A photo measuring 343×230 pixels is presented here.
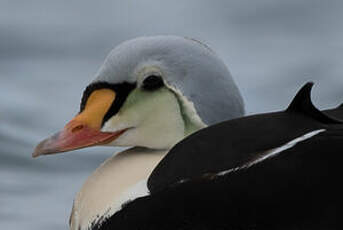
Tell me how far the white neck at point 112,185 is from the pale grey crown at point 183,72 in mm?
203

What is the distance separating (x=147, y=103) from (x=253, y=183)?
61cm

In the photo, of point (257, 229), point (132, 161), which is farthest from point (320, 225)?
point (132, 161)

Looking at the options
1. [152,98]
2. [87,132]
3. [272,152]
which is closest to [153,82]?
[152,98]

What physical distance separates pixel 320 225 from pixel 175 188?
40 centimetres

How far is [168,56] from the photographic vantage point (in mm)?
4273

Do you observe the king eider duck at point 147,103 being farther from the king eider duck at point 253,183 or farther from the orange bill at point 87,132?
the king eider duck at point 253,183

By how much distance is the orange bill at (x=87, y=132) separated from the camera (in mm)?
4289

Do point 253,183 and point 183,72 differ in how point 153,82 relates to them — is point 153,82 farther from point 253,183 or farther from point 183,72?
point 253,183

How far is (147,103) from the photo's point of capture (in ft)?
14.1

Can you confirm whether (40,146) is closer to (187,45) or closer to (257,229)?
(187,45)

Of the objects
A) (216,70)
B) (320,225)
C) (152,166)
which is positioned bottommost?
(320,225)

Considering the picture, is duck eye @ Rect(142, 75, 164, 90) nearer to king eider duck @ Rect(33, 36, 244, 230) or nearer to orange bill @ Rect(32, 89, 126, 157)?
king eider duck @ Rect(33, 36, 244, 230)

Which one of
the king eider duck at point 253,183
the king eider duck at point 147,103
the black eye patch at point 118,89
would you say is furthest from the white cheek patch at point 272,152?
the black eye patch at point 118,89

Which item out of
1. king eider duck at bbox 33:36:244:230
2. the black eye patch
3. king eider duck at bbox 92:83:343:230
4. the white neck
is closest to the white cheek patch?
king eider duck at bbox 92:83:343:230
